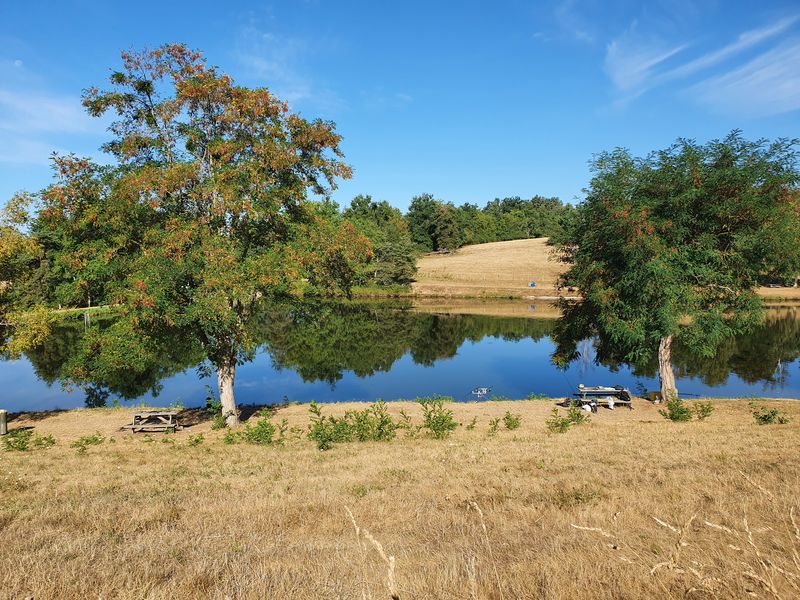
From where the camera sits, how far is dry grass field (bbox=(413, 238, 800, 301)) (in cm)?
8894

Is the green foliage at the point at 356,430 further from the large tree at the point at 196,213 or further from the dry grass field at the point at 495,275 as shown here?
the dry grass field at the point at 495,275

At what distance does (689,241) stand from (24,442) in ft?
94.9

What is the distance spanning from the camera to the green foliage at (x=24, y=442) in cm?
1662

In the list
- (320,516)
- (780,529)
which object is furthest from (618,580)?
(320,516)

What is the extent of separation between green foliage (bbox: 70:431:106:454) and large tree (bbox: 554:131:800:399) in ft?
70.8

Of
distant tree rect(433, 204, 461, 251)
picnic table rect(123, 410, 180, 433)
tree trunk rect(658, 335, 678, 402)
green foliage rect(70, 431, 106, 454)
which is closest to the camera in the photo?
green foliage rect(70, 431, 106, 454)

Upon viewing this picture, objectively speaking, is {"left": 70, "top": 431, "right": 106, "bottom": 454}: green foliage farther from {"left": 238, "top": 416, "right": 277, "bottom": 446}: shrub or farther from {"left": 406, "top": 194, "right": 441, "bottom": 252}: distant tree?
{"left": 406, "top": 194, "right": 441, "bottom": 252}: distant tree

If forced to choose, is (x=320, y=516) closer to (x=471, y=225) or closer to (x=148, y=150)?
(x=148, y=150)

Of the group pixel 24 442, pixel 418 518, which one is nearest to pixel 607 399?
pixel 418 518

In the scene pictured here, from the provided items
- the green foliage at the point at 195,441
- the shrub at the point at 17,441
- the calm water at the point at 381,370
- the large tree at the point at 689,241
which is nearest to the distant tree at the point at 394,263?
the calm water at the point at 381,370

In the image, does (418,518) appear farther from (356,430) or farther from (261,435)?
(261,435)

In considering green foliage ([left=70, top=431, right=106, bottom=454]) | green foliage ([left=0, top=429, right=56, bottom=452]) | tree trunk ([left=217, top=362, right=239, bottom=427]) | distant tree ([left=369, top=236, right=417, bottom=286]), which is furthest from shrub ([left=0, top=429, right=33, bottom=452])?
distant tree ([left=369, top=236, right=417, bottom=286])

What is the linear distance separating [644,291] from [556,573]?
68.8 feet

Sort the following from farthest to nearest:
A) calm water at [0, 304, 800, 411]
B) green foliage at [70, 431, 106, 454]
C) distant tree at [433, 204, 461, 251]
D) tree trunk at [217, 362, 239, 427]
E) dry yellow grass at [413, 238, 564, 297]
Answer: distant tree at [433, 204, 461, 251], dry yellow grass at [413, 238, 564, 297], calm water at [0, 304, 800, 411], tree trunk at [217, 362, 239, 427], green foliage at [70, 431, 106, 454]
